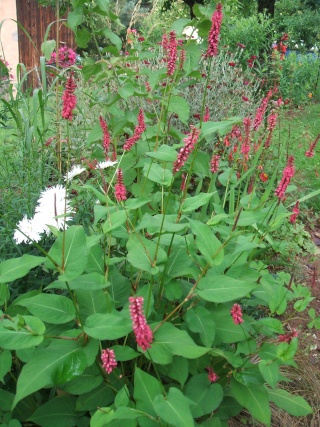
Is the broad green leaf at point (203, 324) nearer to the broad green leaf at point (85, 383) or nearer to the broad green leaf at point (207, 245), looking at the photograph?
the broad green leaf at point (207, 245)

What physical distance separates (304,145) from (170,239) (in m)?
4.27

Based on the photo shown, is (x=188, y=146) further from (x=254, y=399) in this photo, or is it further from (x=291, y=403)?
(x=291, y=403)

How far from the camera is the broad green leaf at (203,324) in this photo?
5.23ft

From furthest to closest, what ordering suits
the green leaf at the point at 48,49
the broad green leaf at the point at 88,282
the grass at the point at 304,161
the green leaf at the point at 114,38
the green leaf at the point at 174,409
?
the grass at the point at 304,161, the green leaf at the point at 48,49, the green leaf at the point at 114,38, the broad green leaf at the point at 88,282, the green leaf at the point at 174,409

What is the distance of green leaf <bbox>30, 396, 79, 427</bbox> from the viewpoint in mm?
1620

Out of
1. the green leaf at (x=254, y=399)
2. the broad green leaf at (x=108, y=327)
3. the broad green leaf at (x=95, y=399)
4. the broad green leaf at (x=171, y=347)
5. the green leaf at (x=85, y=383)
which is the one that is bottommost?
the broad green leaf at (x=95, y=399)

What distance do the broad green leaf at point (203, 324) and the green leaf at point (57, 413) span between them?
49 cm

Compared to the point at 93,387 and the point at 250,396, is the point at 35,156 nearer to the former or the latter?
the point at 93,387

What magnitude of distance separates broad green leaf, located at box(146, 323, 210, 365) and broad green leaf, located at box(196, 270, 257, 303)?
140 mm

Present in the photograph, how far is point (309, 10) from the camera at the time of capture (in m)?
17.9

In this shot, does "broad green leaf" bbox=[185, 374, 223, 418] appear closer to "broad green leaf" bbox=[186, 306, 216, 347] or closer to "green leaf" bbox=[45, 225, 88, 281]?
"broad green leaf" bbox=[186, 306, 216, 347]

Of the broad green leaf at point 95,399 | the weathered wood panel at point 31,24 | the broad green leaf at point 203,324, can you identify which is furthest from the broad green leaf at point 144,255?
the weathered wood panel at point 31,24

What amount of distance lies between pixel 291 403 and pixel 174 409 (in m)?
0.62

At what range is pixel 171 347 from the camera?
4.78 ft
